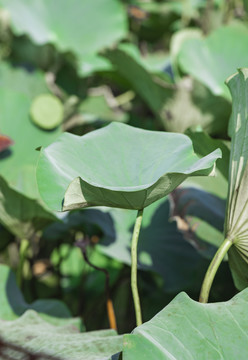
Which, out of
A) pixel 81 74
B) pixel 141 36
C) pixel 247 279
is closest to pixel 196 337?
pixel 247 279

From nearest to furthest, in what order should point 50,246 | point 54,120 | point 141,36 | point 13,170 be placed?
1. point 13,170
2. point 54,120
3. point 50,246
4. point 141,36

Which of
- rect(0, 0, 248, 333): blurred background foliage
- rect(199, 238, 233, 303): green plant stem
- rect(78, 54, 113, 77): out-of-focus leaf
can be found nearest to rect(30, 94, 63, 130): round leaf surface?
rect(0, 0, 248, 333): blurred background foliage

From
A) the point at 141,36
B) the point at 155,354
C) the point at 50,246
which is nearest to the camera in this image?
the point at 155,354

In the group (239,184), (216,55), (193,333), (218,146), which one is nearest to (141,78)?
(216,55)

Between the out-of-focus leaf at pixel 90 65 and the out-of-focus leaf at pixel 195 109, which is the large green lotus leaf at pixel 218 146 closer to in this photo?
the out-of-focus leaf at pixel 195 109

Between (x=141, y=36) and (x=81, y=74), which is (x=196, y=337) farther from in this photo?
(x=141, y=36)

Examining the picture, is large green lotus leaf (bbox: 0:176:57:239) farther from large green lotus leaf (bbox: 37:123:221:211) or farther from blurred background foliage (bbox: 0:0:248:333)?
large green lotus leaf (bbox: 37:123:221:211)

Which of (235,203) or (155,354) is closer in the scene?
(155,354)
